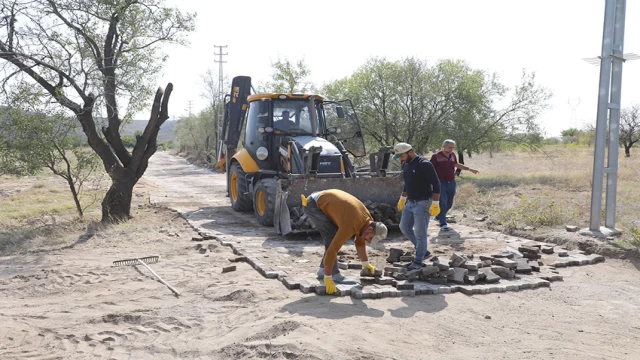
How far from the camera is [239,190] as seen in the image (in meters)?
12.4

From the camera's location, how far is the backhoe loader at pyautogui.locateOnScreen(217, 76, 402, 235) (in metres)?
10.0

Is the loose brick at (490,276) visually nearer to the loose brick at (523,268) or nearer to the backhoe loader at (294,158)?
the loose brick at (523,268)

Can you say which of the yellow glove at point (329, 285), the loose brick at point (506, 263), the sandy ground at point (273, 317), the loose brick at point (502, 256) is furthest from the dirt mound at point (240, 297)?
the loose brick at point (502, 256)

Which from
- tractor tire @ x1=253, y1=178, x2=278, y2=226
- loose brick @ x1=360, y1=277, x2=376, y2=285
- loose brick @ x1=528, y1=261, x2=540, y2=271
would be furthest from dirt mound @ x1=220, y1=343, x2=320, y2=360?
tractor tire @ x1=253, y1=178, x2=278, y2=226

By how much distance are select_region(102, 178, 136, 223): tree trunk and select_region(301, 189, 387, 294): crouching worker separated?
744cm

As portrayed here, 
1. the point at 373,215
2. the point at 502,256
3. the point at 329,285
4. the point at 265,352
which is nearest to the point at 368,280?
the point at 329,285

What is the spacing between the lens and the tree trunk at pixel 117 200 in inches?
491

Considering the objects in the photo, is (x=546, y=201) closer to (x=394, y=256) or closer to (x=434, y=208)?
(x=394, y=256)

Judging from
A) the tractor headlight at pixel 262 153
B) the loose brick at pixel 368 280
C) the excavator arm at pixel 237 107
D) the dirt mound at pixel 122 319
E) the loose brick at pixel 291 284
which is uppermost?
the excavator arm at pixel 237 107

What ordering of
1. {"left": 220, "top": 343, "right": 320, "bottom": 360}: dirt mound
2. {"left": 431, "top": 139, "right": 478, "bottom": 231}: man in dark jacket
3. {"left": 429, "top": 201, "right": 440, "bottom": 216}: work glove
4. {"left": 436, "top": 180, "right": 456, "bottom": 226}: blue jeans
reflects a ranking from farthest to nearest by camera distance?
{"left": 436, "top": 180, "right": 456, "bottom": 226}: blue jeans, {"left": 431, "top": 139, "right": 478, "bottom": 231}: man in dark jacket, {"left": 429, "top": 201, "right": 440, "bottom": 216}: work glove, {"left": 220, "top": 343, "right": 320, "bottom": 360}: dirt mound

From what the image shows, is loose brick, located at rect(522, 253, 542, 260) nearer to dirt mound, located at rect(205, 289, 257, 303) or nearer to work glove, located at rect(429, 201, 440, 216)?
work glove, located at rect(429, 201, 440, 216)

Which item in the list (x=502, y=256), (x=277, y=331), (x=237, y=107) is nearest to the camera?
(x=277, y=331)

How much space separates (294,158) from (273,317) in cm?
547

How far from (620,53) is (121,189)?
10608mm
